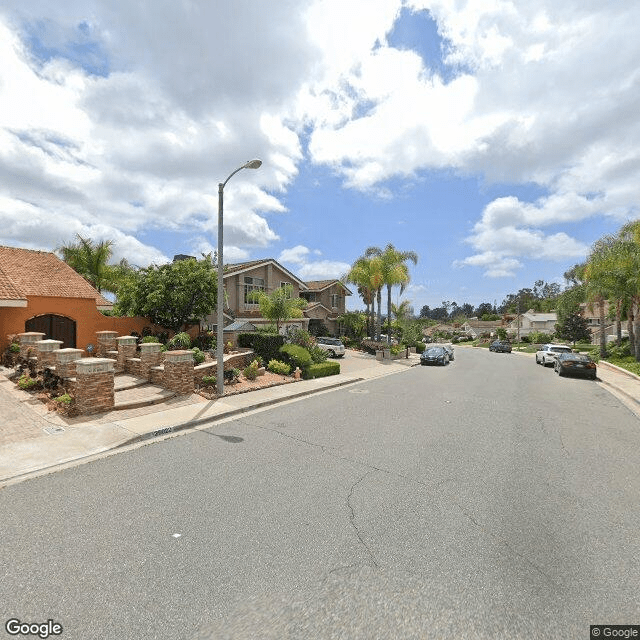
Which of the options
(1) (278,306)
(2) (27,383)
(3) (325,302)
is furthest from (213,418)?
(3) (325,302)

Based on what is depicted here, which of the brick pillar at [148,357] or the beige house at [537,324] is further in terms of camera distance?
the beige house at [537,324]

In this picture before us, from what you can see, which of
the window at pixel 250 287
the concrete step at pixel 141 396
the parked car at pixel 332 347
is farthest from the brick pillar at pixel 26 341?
the window at pixel 250 287

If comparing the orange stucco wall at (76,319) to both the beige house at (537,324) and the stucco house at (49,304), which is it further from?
the beige house at (537,324)

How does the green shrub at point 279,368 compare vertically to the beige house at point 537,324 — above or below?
below

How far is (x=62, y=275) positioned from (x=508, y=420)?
74.3ft

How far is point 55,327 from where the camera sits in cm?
1800

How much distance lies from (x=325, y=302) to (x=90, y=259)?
23.6m

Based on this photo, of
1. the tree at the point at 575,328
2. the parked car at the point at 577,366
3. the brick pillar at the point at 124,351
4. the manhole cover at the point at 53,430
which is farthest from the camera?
the tree at the point at 575,328

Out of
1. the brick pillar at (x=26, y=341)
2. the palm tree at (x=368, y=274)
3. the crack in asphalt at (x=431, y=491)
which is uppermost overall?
the palm tree at (x=368, y=274)

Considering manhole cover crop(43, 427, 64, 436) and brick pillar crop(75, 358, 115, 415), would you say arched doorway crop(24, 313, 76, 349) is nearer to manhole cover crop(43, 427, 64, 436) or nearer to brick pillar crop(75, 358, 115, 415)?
brick pillar crop(75, 358, 115, 415)

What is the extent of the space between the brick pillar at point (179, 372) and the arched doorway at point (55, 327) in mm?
9111

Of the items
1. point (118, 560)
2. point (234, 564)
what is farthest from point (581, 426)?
point (118, 560)

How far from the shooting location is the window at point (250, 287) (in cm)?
3262

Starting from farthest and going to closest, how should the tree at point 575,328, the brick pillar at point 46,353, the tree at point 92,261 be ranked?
the tree at point 575,328, the tree at point 92,261, the brick pillar at point 46,353
